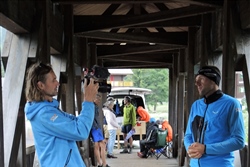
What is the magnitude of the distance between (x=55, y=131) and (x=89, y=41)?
6290mm

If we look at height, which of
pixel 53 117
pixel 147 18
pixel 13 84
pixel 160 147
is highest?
pixel 147 18

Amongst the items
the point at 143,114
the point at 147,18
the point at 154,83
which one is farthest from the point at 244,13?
Result: the point at 154,83

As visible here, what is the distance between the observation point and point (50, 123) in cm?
217

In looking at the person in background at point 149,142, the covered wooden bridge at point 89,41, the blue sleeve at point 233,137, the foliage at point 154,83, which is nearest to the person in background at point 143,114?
the person in background at point 149,142

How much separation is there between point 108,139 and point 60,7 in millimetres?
5154

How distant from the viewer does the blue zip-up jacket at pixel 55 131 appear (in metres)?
2.18

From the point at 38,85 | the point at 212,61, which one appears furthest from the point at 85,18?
the point at 38,85

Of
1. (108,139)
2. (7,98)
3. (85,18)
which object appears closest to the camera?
(7,98)

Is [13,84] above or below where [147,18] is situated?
below

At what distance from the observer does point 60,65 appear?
214 inches

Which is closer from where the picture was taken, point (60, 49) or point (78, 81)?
point (60, 49)

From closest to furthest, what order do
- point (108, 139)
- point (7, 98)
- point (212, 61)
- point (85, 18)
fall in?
point (7, 98), point (212, 61), point (85, 18), point (108, 139)

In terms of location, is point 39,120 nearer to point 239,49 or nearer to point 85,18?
point 239,49

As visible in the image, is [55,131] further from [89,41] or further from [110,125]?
[110,125]
